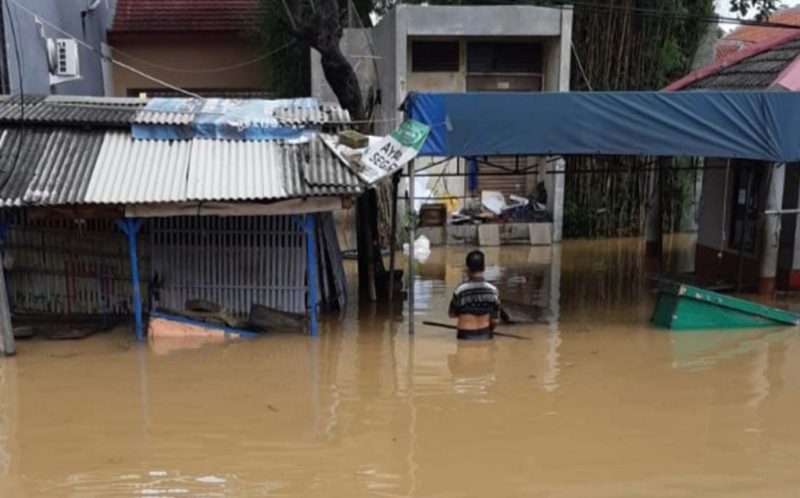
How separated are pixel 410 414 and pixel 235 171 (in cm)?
420

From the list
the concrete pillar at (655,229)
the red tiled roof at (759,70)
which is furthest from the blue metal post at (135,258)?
the concrete pillar at (655,229)

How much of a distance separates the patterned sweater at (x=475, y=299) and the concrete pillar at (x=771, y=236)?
5.16 m

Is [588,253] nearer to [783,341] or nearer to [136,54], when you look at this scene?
[783,341]

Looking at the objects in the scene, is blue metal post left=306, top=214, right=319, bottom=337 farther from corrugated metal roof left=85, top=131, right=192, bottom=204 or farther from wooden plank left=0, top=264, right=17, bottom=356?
wooden plank left=0, top=264, right=17, bottom=356

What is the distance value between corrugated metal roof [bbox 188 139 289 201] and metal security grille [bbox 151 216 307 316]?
2.85 ft

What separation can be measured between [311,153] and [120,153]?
8.45 ft

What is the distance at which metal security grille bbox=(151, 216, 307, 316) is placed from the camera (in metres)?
10.5

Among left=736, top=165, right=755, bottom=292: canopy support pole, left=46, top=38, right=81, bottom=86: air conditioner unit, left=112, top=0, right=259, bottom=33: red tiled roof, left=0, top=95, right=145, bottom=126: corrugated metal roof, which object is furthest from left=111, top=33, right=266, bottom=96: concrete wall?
left=736, top=165, right=755, bottom=292: canopy support pole

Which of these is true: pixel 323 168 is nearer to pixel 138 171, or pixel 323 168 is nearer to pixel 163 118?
pixel 138 171

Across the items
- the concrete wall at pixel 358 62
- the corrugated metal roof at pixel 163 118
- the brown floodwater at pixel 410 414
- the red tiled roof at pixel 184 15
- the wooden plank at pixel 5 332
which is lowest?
the brown floodwater at pixel 410 414

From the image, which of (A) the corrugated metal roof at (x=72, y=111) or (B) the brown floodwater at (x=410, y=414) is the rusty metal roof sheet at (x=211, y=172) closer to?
(A) the corrugated metal roof at (x=72, y=111)

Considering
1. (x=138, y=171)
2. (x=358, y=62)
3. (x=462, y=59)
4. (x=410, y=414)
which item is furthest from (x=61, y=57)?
(x=410, y=414)

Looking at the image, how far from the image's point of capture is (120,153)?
1003 centimetres

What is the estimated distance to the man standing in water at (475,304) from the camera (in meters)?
9.41
